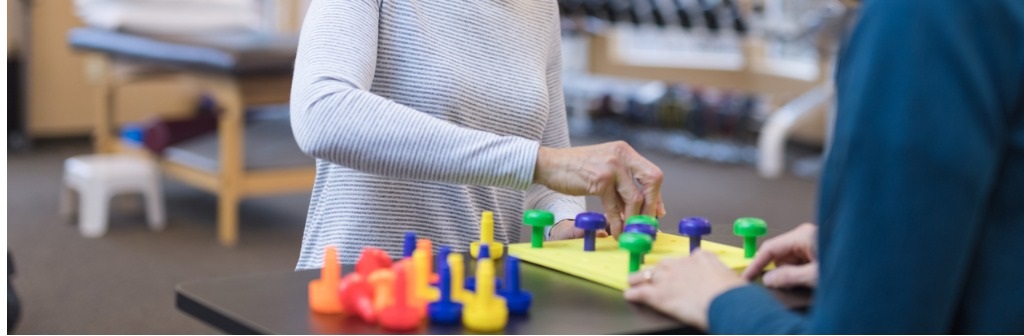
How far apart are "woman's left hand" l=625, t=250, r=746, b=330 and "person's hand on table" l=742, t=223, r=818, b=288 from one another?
0.12 m

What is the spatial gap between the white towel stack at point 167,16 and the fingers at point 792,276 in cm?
414

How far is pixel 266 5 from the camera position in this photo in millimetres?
8328

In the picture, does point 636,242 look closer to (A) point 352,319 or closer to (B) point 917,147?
(A) point 352,319

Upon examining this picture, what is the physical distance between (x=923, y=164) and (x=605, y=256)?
545mm

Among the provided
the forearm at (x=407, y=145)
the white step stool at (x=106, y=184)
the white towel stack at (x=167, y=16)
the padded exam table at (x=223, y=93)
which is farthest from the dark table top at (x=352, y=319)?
the white towel stack at (x=167, y=16)

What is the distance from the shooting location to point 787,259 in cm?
124

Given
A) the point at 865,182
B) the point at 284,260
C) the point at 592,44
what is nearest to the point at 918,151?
the point at 865,182

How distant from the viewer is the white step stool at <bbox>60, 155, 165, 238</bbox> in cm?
466

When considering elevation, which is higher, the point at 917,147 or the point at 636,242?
the point at 917,147

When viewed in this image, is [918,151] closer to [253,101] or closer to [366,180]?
[366,180]

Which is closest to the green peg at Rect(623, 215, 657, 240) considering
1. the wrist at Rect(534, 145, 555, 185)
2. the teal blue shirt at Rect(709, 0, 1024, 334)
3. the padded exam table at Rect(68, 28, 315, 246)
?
the wrist at Rect(534, 145, 555, 185)

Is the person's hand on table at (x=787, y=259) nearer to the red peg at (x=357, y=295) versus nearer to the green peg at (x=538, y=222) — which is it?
the green peg at (x=538, y=222)

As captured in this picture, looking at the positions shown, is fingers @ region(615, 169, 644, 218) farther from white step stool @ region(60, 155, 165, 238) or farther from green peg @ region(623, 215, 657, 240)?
white step stool @ region(60, 155, 165, 238)

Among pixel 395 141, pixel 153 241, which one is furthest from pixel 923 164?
pixel 153 241
